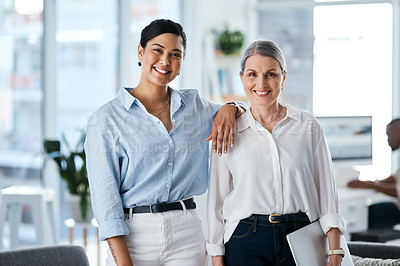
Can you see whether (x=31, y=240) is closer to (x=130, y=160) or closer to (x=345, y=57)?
(x=130, y=160)

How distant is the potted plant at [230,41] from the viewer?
5.14 metres

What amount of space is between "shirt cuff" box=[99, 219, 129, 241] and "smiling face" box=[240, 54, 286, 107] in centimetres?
51

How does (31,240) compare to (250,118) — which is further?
(31,240)

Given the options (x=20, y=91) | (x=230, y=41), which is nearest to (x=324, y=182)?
(x=20, y=91)

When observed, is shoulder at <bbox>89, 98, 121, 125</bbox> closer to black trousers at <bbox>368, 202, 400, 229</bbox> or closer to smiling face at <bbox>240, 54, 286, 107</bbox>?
smiling face at <bbox>240, 54, 286, 107</bbox>

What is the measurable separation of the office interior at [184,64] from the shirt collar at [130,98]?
6.18ft

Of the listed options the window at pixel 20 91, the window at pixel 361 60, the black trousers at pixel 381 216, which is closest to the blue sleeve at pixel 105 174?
the window at pixel 20 91

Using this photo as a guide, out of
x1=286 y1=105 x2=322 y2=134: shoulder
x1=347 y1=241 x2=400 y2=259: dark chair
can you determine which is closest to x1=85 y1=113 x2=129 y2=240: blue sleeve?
x1=286 y1=105 x2=322 y2=134: shoulder

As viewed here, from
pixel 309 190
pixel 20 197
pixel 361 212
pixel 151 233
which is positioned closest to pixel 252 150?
pixel 309 190

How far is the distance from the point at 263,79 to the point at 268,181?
0.93ft

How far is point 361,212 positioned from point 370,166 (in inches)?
20.9

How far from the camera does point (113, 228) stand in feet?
4.96

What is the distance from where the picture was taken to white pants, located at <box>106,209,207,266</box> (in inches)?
61.1

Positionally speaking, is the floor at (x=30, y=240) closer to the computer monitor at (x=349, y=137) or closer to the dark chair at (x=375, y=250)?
the computer monitor at (x=349, y=137)
